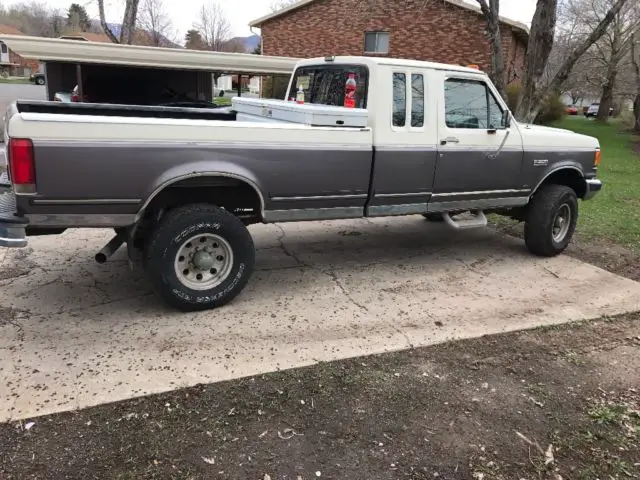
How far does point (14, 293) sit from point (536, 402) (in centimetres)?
416

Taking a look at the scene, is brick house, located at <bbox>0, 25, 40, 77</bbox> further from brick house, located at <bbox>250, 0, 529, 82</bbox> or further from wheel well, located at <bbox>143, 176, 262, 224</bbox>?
wheel well, located at <bbox>143, 176, 262, 224</bbox>

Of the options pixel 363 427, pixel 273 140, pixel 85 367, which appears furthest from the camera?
pixel 273 140

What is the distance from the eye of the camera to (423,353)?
4.09 m

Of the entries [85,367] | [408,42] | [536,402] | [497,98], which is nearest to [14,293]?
[85,367]

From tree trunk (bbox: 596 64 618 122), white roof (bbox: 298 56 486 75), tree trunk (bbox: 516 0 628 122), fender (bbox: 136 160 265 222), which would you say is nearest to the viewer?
fender (bbox: 136 160 265 222)

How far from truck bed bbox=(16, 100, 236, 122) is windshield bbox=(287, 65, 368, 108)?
83 centimetres

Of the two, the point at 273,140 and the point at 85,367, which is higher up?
the point at 273,140

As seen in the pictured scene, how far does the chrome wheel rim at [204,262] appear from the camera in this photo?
14.6 feet

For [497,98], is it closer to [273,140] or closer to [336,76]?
[336,76]

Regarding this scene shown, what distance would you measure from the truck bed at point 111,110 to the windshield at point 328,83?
83 centimetres

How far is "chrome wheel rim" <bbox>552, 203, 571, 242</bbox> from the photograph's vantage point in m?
6.64

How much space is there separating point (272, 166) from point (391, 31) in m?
20.7

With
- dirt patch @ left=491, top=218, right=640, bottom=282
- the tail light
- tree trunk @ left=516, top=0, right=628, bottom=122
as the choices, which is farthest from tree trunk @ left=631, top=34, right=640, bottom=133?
the tail light

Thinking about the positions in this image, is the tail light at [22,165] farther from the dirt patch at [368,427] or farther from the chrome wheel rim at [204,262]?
the dirt patch at [368,427]
